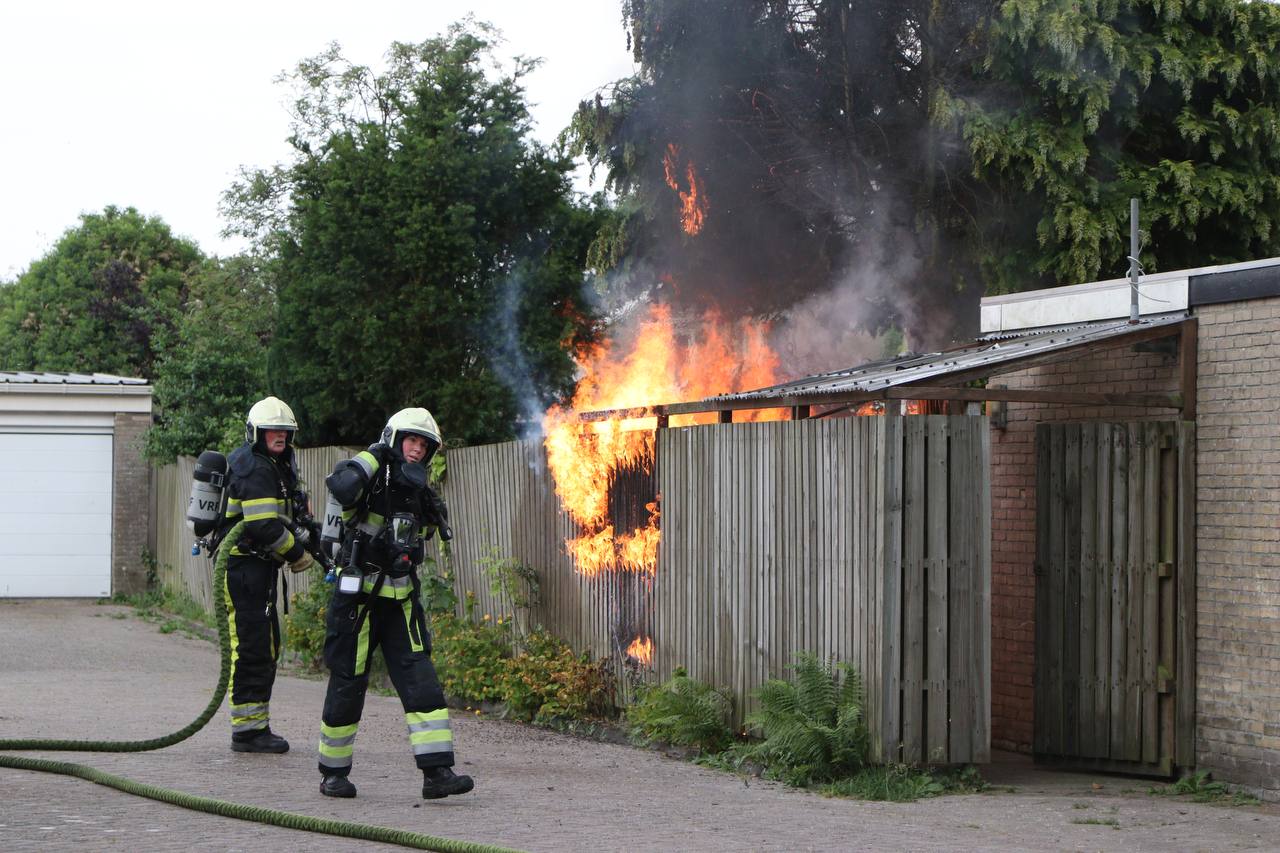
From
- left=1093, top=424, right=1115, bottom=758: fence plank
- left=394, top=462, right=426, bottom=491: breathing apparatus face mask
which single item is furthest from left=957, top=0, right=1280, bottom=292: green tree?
left=394, top=462, right=426, bottom=491: breathing apparatus face mask

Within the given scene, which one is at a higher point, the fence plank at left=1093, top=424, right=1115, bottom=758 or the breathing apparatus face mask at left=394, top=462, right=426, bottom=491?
the breathing apparatus face mask at left=394, top=462, right=426, bottom=491

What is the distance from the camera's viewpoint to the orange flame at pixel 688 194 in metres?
22.7

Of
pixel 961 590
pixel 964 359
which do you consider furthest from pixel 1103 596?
pixel 964 359

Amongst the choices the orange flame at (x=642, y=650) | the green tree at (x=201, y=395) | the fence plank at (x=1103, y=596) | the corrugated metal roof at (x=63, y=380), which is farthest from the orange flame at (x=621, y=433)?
the corrugated metal roof at (x=63, y=380)

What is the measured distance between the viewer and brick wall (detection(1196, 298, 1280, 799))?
869 centimetres

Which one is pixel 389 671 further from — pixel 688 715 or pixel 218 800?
pixel 688 715

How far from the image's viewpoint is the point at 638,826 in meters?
7.44

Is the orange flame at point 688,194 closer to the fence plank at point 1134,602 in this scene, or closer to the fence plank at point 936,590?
the fence plank at point 1134,602

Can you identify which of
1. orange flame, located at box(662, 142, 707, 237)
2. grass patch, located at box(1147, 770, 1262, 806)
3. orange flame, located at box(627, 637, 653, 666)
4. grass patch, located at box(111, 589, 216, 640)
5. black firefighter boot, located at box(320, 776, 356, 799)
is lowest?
grass patch, located at box(111, 589, 216, 640)

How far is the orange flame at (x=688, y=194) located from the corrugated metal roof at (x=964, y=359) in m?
11.7

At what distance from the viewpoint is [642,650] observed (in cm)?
1092

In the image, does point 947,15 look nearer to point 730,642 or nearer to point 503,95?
point 503,95

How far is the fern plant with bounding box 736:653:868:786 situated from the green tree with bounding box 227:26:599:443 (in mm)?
14932

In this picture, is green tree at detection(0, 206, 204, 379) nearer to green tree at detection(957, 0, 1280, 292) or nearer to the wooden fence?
green tree at detection(957, 0, 1280, 292)
